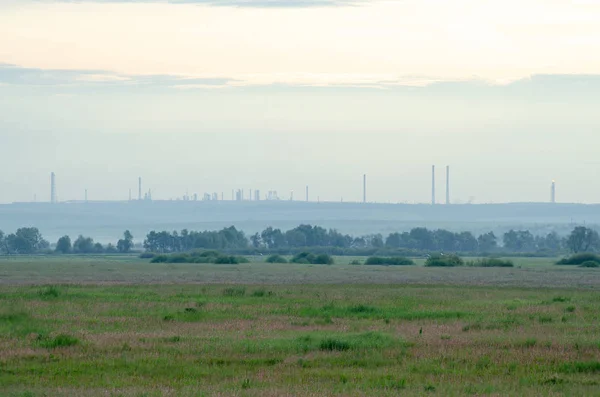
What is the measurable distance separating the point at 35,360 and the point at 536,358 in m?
10.8

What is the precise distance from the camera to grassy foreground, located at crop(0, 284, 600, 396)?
17.8 meters

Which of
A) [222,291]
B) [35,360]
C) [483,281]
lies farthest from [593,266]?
[35,360]

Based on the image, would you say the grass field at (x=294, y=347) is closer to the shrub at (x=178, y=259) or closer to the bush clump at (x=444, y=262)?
the bush clump at (x=444, y=262)

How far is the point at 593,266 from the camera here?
88875mm

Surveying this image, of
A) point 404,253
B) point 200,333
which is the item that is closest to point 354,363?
point 200,333

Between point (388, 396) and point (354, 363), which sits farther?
point (354, 363)

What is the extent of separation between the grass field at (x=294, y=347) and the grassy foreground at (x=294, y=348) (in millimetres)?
31

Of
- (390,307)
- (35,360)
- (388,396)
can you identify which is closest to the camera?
(388,396)

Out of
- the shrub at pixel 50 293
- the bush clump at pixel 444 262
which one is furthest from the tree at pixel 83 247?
the shrub at pixel 50 293

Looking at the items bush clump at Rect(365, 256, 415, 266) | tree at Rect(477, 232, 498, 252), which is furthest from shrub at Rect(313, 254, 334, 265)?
tree at Rect(477, 232, 498, 252)

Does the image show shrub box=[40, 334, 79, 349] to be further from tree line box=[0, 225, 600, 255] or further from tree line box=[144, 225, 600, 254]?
tree line box=[144, 225, 600, 254]

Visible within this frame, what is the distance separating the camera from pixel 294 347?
2236 cm

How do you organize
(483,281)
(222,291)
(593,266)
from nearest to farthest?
(222,291)
(483,281)
(593,266)

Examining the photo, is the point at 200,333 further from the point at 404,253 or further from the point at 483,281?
the point at 404,253
